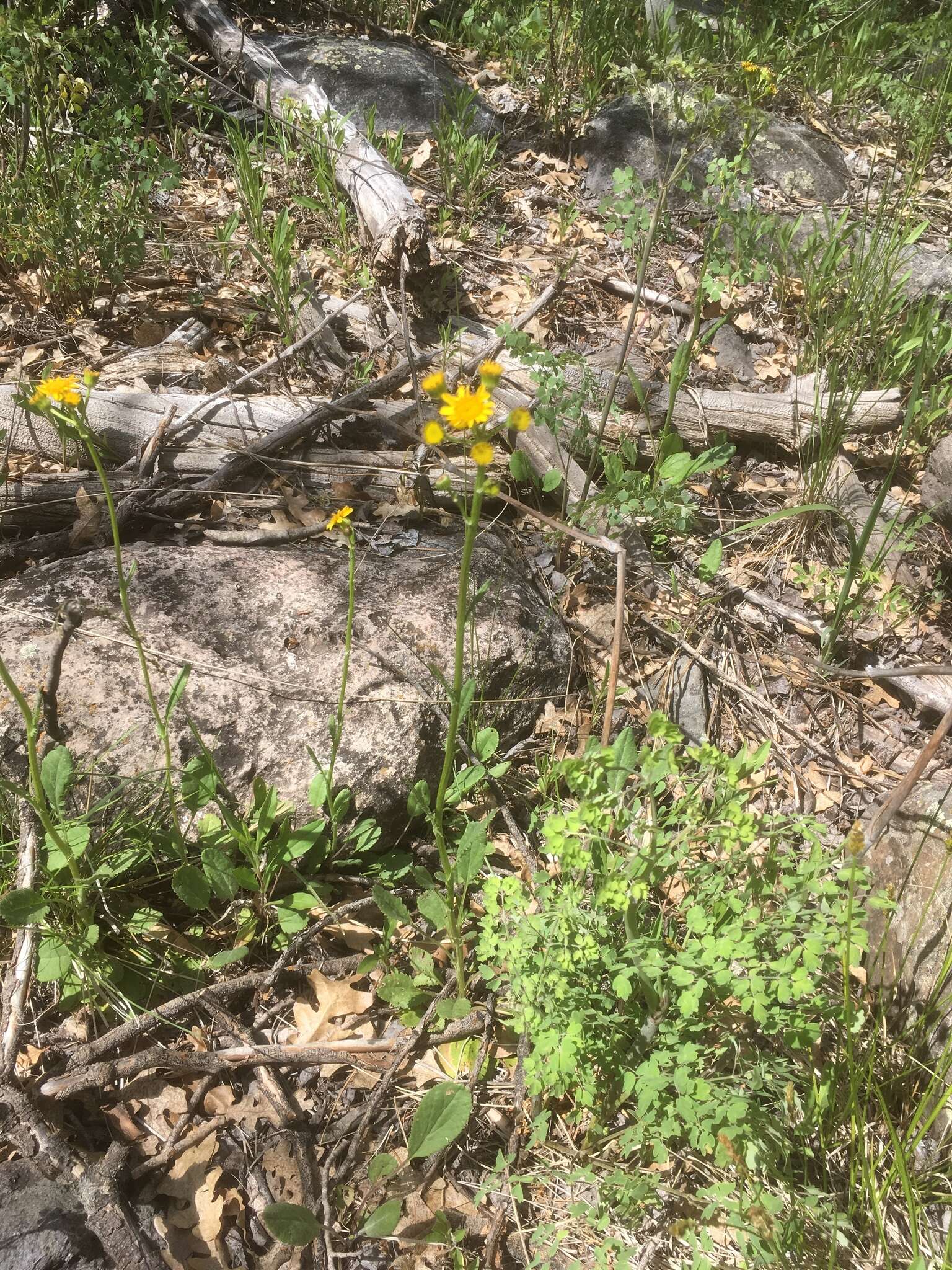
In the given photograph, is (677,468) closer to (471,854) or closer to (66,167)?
(471,854)

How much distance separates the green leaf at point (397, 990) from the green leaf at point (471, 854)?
0.24m

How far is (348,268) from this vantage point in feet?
11.6

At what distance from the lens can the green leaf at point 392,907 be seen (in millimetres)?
1730

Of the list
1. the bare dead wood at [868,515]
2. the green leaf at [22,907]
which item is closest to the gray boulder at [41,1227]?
the green leaf at [22,907]

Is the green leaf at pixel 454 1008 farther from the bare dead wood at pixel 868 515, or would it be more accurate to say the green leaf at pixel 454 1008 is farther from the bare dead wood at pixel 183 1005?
the bare dead wood at pixel 868 515

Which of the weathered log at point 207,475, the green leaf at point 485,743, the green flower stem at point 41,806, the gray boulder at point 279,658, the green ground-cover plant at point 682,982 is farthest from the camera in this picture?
the weathered log at point 207,475

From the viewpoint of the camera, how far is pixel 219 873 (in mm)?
1686

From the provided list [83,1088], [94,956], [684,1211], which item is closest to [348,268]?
[94,956]

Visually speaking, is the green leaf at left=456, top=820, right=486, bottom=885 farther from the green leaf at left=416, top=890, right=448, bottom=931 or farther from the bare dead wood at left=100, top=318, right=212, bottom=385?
the bare dead wood at left=100, top=318, right=212, bottom=385

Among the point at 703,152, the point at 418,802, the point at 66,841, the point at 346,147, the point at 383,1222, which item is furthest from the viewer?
the point at 703,152

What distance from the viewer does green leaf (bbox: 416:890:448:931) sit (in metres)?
1.74

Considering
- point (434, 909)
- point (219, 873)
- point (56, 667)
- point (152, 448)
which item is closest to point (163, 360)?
point (152, 448)

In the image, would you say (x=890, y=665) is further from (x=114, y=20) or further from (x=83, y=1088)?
(x=114, y=20)

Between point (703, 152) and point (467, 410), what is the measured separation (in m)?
4.49
